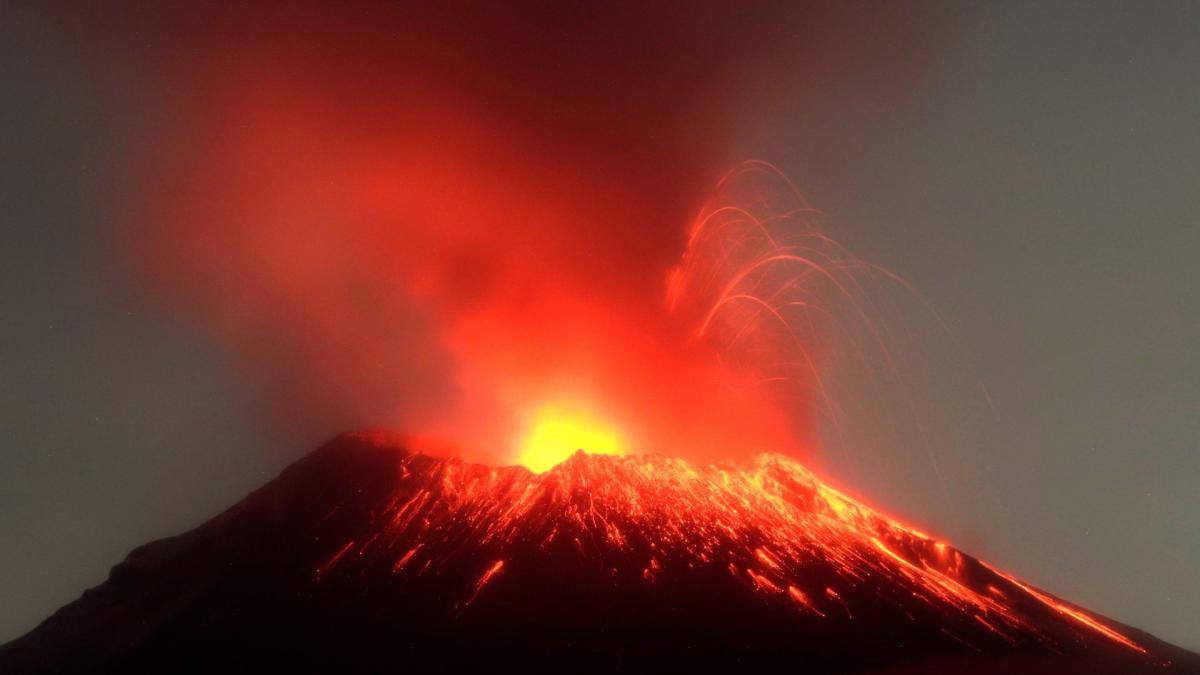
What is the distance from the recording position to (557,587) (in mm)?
30422

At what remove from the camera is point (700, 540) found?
35250 mm

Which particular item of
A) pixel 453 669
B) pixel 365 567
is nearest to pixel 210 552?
pixel 365 567

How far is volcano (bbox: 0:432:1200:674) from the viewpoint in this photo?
26.8 metres

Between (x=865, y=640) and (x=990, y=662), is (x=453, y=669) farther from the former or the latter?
(x=990, y=662)

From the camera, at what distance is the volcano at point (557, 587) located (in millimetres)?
26844

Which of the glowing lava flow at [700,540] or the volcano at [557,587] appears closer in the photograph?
the volcano at [557,587]

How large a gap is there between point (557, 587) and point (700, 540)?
27.3ft

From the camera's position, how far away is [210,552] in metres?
37.2

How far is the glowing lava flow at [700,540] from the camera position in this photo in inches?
1228

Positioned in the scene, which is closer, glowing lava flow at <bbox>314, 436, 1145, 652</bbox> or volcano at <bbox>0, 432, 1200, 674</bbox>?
volcano at <bbox>0, 432, 1200, 674</bbox>

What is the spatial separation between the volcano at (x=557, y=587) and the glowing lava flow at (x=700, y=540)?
0.13 meters

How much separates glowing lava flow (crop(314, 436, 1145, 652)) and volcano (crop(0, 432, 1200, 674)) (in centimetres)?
13

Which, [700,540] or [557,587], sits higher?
[700,540]

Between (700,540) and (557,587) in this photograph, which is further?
(700,540)
